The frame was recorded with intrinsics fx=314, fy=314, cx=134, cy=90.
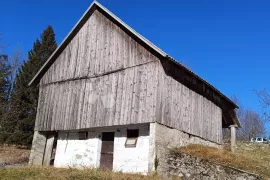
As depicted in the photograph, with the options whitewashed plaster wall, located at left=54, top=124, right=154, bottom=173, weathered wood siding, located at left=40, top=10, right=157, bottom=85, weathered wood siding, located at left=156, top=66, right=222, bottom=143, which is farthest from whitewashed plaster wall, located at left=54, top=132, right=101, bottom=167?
weathered wood siding, located at left=156, top=66, right=222, bottom=143

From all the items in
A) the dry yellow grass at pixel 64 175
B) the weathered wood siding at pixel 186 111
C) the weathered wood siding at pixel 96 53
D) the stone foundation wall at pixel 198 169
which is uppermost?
the weathered wood siding at pixel 96 53

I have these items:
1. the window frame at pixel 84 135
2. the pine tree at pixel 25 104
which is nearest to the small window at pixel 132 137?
the window frame at pixel 84 135

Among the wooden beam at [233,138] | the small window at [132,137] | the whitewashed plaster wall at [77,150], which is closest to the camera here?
the small window at [132,137]

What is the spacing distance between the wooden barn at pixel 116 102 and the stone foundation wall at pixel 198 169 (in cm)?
59

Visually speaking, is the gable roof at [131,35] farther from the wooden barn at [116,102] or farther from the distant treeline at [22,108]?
the distant treeline at [22,108]

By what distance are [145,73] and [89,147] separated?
5.87 meters

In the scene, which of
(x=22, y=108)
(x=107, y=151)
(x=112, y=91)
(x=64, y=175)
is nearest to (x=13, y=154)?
(x=22, y=108)

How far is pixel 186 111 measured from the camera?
1789cm

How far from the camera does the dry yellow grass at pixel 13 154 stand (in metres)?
25.2

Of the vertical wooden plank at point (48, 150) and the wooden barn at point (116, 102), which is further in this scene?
the vertical wooden plank at point (48, 150)

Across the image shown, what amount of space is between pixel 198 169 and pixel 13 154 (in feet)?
60.6

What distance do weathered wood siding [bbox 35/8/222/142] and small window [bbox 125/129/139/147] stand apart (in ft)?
2.78

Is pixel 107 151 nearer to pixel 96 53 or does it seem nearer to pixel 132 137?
pixel 132 137

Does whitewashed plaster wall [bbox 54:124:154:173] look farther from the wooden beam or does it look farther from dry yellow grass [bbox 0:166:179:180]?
the wooden beam
